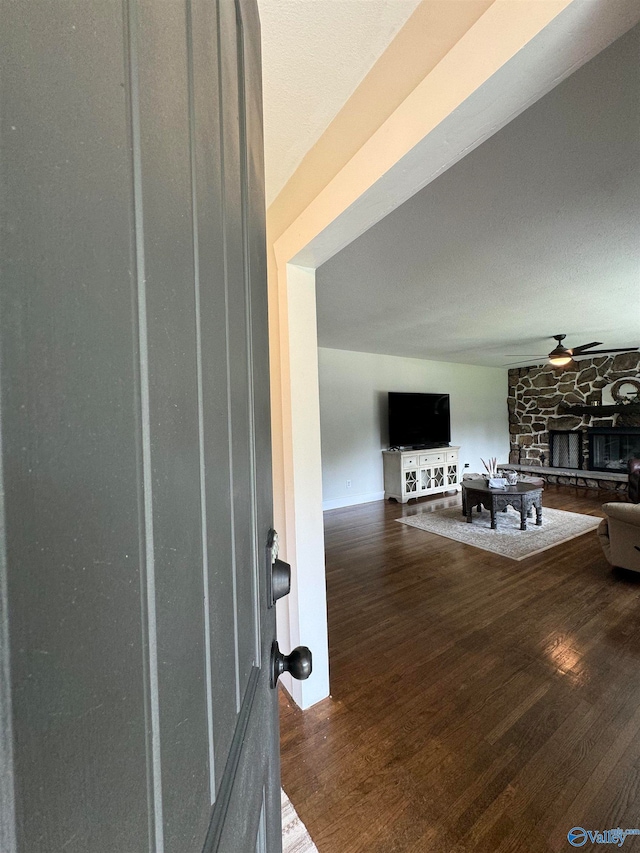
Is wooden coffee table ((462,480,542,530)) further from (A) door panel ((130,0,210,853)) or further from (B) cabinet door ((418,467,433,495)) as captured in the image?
(A) door panel ((130,0,210,853))

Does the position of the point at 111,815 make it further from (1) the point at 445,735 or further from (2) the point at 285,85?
(1) the point at 445,735

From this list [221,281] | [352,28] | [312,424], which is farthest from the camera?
[312,424]

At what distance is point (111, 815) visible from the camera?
184mm

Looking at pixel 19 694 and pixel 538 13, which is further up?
pixel 538 13

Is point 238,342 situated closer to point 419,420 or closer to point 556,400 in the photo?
point 419,420

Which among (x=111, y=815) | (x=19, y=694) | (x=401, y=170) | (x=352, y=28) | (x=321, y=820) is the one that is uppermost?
(x=352, y=28)

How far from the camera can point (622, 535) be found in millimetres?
2676

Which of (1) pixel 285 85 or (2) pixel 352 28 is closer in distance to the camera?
(2) pixel 352 28

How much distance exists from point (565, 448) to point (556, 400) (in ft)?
3.11

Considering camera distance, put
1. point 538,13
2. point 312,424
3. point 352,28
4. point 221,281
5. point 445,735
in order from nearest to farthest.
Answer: point 221,281 → point 538,13 → point 352,28 → point 445,735 → point 312,424

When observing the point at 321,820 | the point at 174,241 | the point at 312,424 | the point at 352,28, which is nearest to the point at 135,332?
the point at 174,241

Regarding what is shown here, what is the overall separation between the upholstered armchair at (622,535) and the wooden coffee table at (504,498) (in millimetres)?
849

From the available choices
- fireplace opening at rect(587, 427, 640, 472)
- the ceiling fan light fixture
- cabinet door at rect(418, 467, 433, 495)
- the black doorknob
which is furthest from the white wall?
the black doorknob

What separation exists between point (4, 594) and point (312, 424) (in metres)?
1.43
